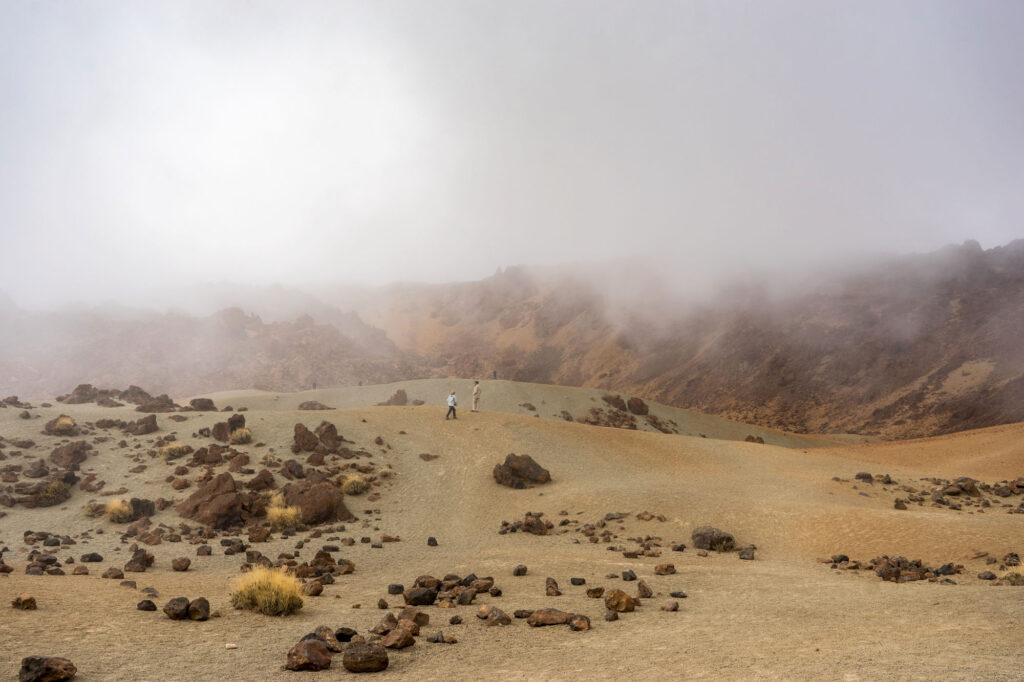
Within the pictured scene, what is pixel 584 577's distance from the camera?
10.8 metres

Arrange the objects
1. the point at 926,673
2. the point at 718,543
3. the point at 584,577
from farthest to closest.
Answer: the point at 718,543 → the point at 584,577 → the point at 926,673

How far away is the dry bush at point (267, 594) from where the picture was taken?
8016mm

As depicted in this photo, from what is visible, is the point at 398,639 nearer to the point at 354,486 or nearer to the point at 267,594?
the point at 267,594

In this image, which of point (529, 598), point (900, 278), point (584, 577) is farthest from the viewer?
point (900, 278)

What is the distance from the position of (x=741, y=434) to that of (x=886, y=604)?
40442mm

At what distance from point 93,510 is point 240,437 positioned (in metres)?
6.01

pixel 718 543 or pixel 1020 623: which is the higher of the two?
pixel 1020 623

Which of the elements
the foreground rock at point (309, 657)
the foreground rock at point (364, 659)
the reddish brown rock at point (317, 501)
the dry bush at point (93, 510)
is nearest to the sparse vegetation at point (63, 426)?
the dry bush at point (93, 510)

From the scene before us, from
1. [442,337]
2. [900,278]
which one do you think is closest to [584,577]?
[900,278]

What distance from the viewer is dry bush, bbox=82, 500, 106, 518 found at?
1526 centimetres

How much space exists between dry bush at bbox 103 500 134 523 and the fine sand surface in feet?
0.75

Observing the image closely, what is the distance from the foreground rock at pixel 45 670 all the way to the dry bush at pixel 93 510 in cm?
1225

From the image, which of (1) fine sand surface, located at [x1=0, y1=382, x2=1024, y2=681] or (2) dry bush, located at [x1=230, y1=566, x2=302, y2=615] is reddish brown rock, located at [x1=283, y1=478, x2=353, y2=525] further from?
(2) dry bush, located at [x1=230, y1=566, x2=302, y2=615]

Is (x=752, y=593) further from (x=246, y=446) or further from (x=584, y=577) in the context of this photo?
(x=246, y=446)
